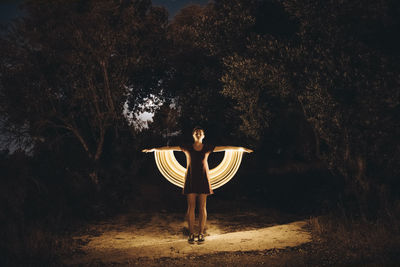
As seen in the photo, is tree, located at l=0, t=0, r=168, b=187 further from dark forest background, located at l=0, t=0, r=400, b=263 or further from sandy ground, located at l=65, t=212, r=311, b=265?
sandy ground, located at l=65, t=212, r=311, b=265

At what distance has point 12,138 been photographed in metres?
13.5

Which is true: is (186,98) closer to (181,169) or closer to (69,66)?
(69,66)

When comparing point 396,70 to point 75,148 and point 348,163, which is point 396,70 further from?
point 75,148

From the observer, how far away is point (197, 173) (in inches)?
320

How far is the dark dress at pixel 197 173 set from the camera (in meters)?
8.13

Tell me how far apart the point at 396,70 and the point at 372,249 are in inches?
177

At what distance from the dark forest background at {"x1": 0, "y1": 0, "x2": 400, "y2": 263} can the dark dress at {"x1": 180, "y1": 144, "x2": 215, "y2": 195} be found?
126 inches

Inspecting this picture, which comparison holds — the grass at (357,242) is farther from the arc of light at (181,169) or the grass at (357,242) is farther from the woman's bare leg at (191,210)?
the woman's bare leg at (191,210)

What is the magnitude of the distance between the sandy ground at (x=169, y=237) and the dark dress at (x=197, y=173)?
3.78 ft

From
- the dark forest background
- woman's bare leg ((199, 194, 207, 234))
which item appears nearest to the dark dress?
woman's bare leg ((199, 194, 207, 234))

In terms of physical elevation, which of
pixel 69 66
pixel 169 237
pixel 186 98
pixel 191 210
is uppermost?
pixel 69 66

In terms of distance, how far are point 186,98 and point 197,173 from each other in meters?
8.03

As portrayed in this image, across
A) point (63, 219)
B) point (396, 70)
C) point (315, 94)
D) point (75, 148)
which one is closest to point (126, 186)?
point (75, 148)

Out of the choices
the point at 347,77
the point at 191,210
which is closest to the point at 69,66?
the point at 191,210
